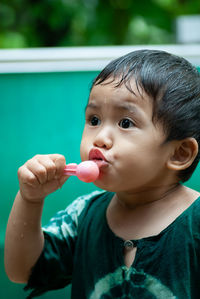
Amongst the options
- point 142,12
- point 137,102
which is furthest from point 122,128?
point 142,12

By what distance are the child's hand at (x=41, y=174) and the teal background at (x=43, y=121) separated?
11.2 inches

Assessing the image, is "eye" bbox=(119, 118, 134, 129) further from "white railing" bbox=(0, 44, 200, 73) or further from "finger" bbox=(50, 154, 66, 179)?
"white railing" bbox=(0, 44, 200, 73)

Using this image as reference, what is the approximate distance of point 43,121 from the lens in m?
1.08

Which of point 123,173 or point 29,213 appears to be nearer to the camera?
point 123,173

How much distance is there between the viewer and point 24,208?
0.81 metres

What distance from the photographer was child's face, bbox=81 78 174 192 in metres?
0.70

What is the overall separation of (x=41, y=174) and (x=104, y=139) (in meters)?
0.11

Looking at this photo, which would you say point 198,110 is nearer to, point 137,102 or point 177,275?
point 137,102

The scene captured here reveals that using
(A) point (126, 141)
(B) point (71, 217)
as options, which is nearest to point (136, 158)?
(A) point (126, 141)

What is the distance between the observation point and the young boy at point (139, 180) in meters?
0.71

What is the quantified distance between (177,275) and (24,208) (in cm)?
29

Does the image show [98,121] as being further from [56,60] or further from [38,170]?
[56,60]

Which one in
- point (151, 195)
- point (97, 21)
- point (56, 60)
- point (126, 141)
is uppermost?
point (97, 21)

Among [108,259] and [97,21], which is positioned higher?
[97,21]
